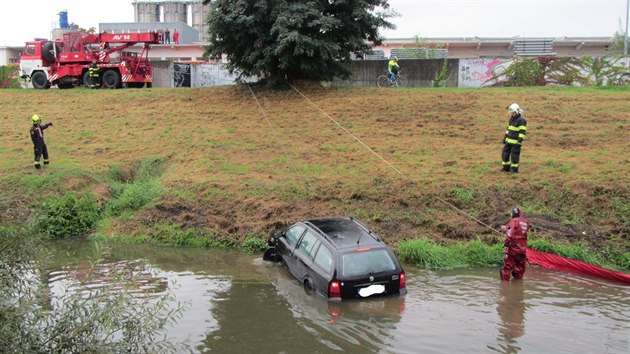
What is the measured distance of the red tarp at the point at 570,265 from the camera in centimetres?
1125

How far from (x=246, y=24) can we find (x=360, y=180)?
10.2 meters

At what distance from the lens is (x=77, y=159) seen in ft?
64.0

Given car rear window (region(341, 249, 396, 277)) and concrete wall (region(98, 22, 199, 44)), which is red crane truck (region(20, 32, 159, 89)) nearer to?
car rear window (region(341, 249, 396, 277))

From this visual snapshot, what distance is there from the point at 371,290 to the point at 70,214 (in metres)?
9.93

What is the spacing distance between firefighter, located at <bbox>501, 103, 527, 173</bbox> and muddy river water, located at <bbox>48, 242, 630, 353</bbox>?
4334 mm

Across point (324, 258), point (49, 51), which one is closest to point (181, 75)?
point (49, 51)

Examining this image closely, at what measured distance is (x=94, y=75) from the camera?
96.4 ft

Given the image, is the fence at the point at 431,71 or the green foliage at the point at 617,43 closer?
the fence at the point at 431,71

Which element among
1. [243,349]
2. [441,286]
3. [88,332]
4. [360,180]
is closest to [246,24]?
[360,180]

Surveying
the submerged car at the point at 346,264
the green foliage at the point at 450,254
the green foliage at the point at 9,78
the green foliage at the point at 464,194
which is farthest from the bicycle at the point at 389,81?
the green foliage at the point at 9,78

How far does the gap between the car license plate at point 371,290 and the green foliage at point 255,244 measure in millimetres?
4806

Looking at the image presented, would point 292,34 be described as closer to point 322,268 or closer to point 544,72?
point 544,72

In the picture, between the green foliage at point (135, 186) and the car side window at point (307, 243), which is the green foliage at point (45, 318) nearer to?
the car side window at point (307, 243)

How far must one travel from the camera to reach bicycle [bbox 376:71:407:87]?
2858 cm
